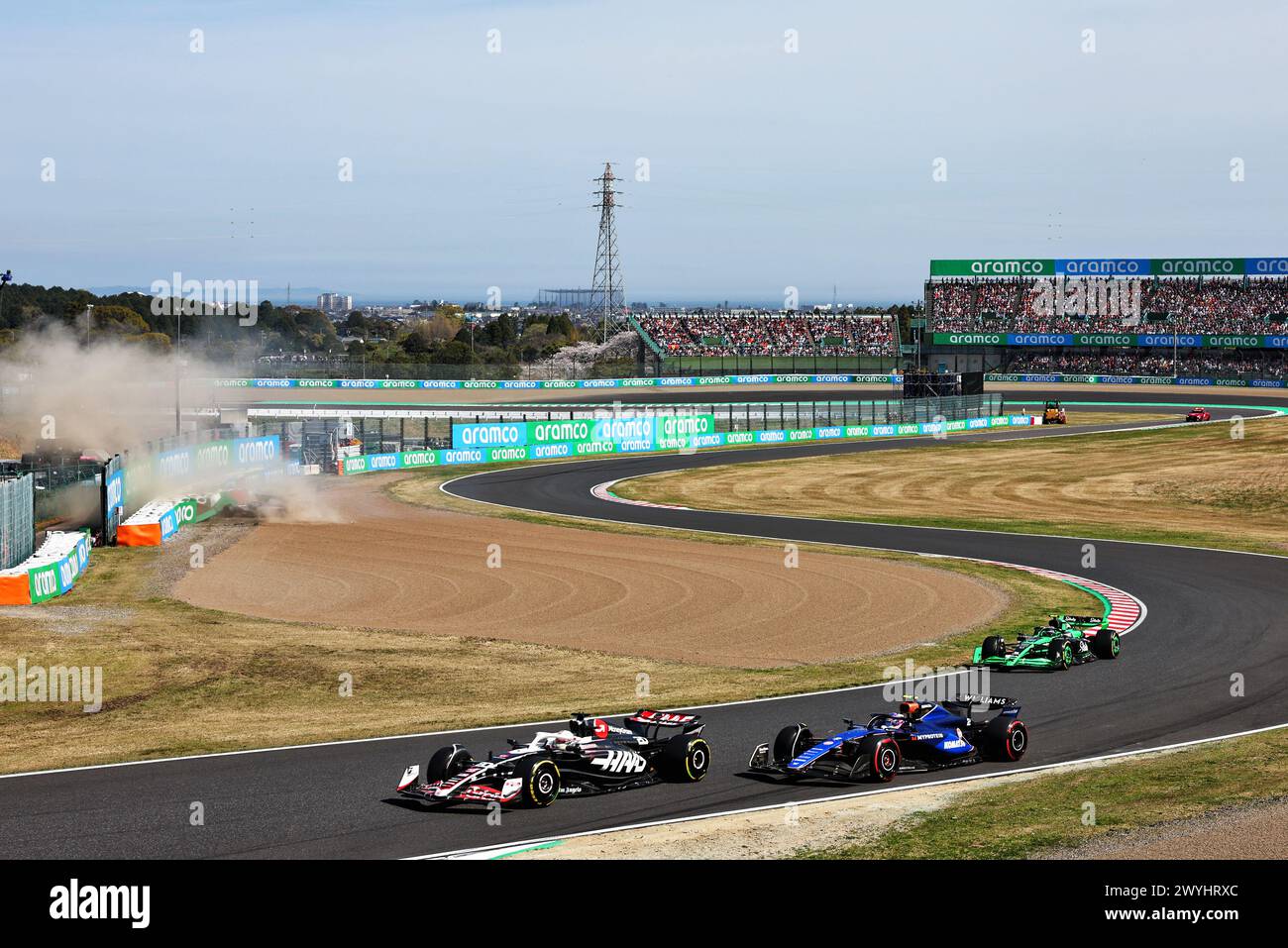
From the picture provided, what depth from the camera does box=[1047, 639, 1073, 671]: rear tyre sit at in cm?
2322

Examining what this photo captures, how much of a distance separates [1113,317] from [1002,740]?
11830 cm

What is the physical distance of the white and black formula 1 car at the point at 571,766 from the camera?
14727 millimetres

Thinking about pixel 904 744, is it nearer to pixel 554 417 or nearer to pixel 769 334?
pixel 554 417

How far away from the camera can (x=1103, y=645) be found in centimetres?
2392

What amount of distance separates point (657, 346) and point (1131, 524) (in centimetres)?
8109

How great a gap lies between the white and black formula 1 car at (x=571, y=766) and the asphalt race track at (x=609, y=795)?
215mm

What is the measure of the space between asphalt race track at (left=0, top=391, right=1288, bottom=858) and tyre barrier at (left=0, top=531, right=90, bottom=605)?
13254mm

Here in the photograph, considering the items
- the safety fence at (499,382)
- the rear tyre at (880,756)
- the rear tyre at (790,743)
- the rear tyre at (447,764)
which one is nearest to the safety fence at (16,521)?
→ the rear tyre at (447,764)
